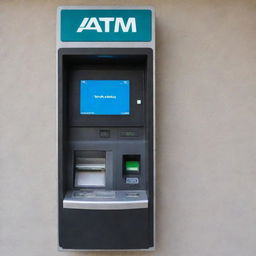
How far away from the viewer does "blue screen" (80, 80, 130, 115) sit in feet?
6.82

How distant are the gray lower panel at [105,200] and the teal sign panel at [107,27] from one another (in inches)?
43.2

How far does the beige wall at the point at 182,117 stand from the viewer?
88.6 inches

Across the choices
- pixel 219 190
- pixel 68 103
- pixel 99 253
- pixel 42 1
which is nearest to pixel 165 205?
pixel 219 190

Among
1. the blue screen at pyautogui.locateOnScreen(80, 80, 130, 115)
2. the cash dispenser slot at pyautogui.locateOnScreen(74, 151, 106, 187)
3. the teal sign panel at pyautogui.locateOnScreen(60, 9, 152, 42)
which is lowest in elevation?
the cash dispenser slot at pyautogui.locateOnScreen(74, 151, 106, 187)

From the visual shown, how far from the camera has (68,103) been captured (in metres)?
2.11

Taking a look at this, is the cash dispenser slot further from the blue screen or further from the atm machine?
the blue screen

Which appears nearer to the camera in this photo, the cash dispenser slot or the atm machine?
the atm machine

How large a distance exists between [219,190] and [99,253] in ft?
3.63

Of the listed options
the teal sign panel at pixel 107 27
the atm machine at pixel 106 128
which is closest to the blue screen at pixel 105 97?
the atm machine at pixel 106 128

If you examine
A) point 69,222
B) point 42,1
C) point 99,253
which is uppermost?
point 42,1

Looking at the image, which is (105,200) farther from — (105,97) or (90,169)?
(105,97)

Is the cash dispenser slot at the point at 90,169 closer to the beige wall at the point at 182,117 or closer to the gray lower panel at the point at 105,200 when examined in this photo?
the gray lower panel at the point at 105,200

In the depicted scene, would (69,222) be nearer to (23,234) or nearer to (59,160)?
(59,160)

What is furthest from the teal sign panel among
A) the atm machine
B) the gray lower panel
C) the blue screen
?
the gray lower panel
